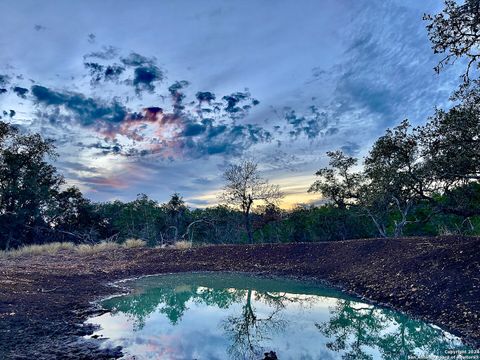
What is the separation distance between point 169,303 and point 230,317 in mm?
3160

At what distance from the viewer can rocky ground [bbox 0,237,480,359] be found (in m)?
7.98

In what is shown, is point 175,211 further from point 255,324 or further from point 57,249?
point 255,324

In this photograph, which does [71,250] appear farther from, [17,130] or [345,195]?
[345,195]

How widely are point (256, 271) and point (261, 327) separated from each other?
384 inches

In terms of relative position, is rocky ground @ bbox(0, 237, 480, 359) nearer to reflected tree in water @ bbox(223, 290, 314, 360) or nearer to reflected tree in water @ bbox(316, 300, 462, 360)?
reflected tree in water @ bbox(316, 300, 462, 360)

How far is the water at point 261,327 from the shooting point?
25.3 feet

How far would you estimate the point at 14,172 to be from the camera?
31.0 meters

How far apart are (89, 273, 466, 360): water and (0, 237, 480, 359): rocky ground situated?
29.3 inches

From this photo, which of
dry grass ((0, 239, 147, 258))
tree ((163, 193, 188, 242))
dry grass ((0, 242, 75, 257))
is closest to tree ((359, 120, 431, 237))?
dry grass ((0, 239, 147, 258))

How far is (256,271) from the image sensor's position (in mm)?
19438

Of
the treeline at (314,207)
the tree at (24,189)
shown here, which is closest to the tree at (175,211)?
the treeline at (314,207)

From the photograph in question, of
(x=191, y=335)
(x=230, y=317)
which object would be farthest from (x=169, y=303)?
(x=191, y=335)

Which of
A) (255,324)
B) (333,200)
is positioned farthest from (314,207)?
(255,324)

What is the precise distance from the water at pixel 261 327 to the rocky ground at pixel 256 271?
744 mm
